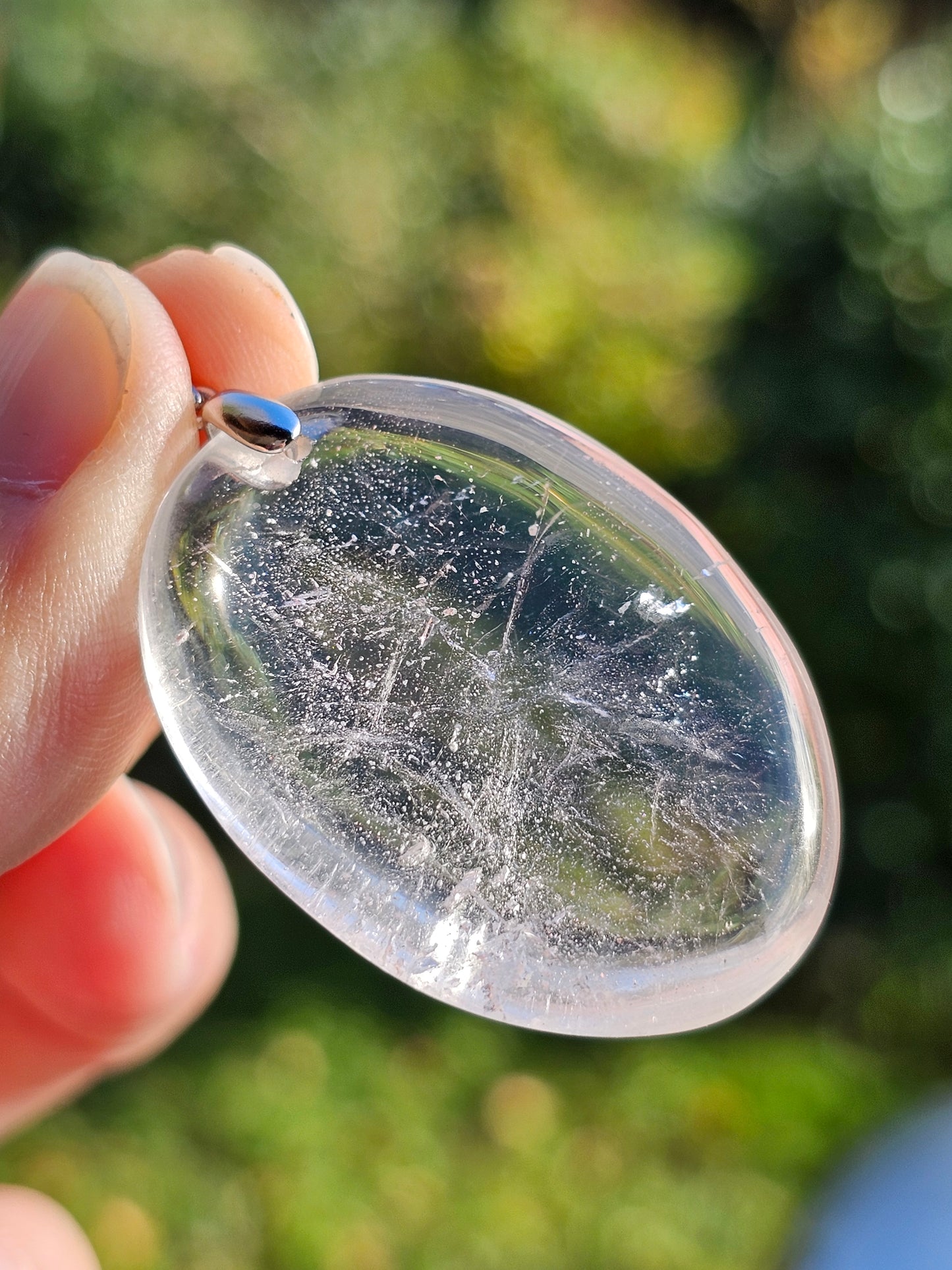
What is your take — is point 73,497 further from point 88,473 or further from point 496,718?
point 496,718

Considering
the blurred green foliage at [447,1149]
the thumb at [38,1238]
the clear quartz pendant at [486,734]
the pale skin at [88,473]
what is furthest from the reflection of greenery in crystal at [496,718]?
the blurred green foliage at [447,1149]

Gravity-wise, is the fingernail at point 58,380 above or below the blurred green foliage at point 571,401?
above

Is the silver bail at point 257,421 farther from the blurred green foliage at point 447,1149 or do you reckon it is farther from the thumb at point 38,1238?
the blurred green foliage at point 447,1149

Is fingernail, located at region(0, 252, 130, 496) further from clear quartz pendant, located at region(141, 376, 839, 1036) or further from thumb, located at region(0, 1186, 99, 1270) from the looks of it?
thumb, located at region(0, 1186, 99, 1270)

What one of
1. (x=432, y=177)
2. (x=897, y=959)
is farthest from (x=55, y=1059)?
(x=432, y=177)

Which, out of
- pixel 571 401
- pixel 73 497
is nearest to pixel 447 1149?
pixel 73 497

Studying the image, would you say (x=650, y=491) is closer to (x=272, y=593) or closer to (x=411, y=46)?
(x=272, y=593)

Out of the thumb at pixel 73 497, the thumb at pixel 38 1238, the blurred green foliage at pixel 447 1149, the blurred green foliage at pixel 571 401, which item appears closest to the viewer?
the thumb at pixel 73 497

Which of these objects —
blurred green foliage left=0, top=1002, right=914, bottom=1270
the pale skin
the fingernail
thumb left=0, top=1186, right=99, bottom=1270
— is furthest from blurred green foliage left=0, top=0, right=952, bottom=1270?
the fingernail
